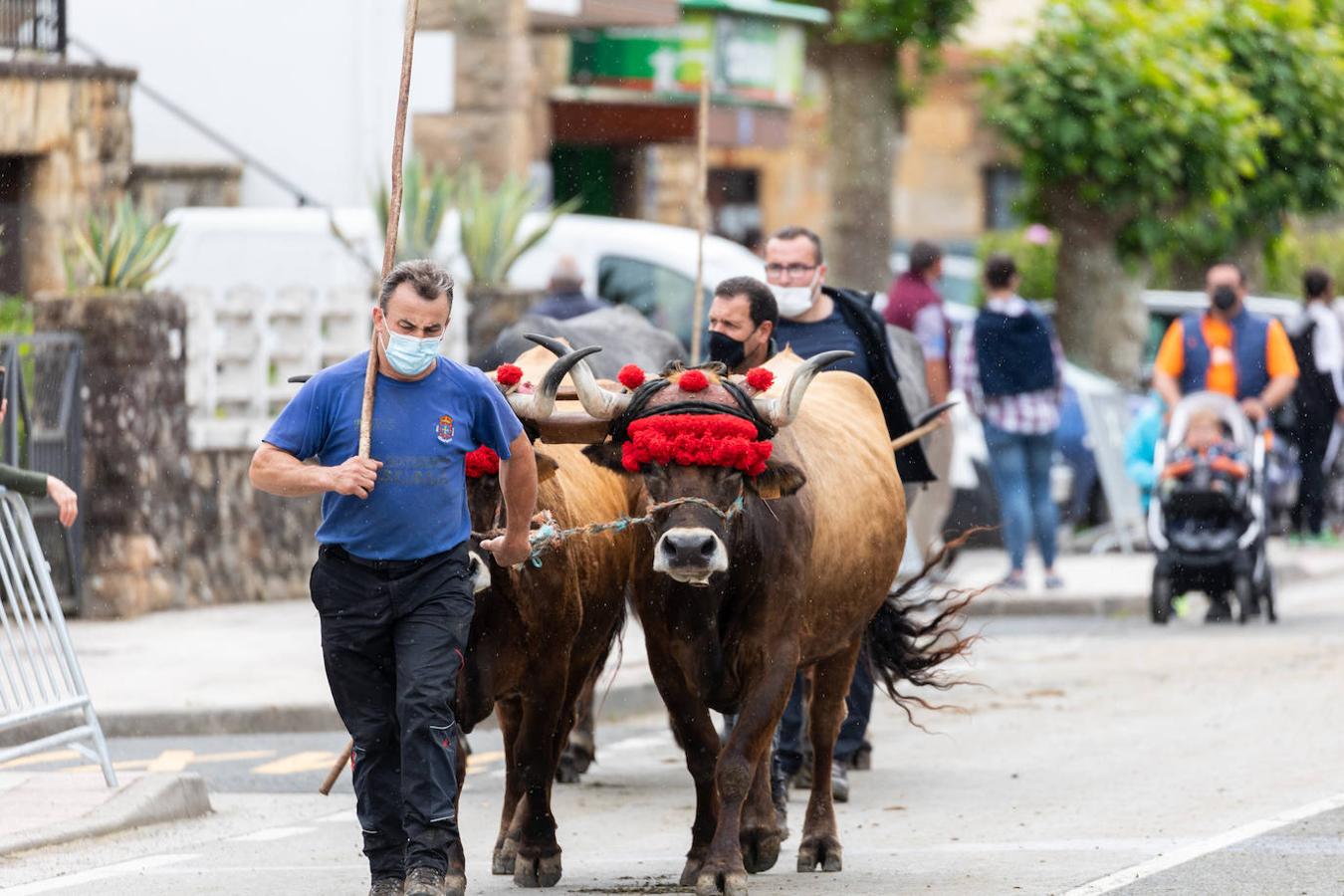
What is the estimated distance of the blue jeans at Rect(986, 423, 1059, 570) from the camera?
17859mm

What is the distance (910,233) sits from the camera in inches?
1832

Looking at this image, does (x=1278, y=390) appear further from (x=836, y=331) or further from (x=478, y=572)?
(x=478, y=572)

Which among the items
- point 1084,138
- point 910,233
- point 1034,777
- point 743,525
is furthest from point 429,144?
point 910,233

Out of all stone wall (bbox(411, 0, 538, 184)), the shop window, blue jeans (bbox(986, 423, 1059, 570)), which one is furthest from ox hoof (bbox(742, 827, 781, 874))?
the shop window

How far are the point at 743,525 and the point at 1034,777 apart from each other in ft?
9.81

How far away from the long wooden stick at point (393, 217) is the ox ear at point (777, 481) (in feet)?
4.25

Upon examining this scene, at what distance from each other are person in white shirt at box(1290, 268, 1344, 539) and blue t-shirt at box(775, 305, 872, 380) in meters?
11.2

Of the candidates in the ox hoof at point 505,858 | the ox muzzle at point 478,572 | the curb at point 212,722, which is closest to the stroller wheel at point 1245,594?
the curb at point 212,722

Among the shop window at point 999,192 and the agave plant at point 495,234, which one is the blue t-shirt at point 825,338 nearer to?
the agave plant at point 495,234

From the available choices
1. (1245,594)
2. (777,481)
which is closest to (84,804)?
(777,481)

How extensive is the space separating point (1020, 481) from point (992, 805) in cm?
771

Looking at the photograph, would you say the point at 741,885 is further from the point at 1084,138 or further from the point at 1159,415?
the point at 1084,138

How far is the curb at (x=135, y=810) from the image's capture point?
374 inches

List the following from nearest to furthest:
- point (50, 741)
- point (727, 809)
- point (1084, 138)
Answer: point (727, 809), point (50, 741), point (1084, 138)
